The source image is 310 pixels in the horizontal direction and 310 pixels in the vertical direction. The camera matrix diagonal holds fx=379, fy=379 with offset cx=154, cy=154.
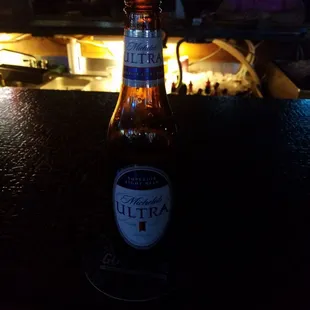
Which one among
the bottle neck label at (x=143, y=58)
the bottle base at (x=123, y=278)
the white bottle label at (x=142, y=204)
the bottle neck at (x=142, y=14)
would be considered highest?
the bottle neck at (x=142, y=14)

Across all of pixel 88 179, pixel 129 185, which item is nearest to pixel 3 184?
pixel 88 179

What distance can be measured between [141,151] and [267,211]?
144 millimetres

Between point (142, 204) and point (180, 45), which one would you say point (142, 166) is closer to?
point (142, 204)

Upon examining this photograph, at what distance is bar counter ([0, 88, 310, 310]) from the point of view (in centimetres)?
27

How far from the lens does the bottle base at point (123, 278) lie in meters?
0.27

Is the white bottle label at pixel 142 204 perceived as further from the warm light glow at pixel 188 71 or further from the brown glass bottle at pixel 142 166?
the warm light glow at pixel 188 71

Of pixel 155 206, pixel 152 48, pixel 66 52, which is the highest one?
pixel 152 48

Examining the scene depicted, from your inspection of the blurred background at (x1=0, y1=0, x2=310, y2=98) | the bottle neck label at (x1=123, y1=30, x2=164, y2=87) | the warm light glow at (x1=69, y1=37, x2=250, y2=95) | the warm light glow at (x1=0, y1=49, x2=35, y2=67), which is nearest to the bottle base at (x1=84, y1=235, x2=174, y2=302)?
the bottle neck label at (x1=123, y1=30, x2=164, y2=87)

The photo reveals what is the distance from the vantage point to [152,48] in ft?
0.96

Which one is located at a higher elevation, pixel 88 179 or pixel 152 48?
pixel 152 48

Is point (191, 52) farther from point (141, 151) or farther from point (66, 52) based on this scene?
point (141, 151)

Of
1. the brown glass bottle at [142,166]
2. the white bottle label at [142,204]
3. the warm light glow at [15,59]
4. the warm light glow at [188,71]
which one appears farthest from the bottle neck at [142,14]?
the warm light glow at [15,59]

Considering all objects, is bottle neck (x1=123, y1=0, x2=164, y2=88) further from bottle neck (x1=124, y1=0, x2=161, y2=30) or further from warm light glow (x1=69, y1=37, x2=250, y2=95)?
warm light glow (x1=69, y1=37, x2=250, y2=95)

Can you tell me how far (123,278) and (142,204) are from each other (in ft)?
0.20
